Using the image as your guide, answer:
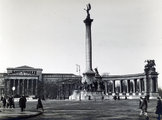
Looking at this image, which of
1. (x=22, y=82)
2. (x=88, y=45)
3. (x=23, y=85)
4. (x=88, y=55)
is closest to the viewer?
(x=88, y=55)

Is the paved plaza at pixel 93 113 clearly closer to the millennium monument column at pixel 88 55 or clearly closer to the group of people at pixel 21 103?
the group of people at pixel 21 103

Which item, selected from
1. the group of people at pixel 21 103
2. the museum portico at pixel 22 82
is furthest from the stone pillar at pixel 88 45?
the museum portico at pixel 22 82

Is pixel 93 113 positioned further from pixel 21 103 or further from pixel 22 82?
pixel 22 82

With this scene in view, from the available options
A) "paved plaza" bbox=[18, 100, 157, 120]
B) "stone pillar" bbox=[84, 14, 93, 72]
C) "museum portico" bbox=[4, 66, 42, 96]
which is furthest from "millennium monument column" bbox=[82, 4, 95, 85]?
"museum portico" bbox=[4, 66, 42, 96]

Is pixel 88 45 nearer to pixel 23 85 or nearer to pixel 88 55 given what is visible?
pixel 88 55

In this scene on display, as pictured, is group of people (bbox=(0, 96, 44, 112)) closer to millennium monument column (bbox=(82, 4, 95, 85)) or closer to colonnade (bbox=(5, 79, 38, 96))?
millennium monument column (bbox=(82, 4, 95, 85))

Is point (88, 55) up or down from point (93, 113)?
up

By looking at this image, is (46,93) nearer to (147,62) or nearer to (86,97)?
(147,62)

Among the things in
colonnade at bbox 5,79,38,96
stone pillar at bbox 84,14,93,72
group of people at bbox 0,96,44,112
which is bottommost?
group of people at bbox 0,96,44,112

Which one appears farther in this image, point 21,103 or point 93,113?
point 21,103

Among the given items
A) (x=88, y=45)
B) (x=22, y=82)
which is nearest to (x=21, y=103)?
(x=88, y=45)

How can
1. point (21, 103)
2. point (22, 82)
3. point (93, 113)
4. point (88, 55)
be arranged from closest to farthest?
1. point (93, 113)
2. point (21, 103)
3. point (88, 55)
4. point (22, 82)

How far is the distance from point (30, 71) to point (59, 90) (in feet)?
138

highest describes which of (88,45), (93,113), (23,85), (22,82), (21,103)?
(88,45)
